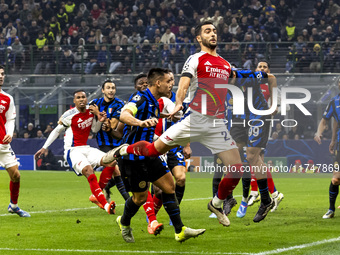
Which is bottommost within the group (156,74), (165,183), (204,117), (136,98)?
(165,183)

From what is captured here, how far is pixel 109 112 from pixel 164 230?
12.1 feet

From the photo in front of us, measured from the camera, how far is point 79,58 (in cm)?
2745

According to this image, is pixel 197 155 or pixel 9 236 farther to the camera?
pixel 197 155

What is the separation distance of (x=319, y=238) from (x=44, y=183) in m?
13.0

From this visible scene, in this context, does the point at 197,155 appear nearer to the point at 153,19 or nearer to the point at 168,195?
the point at 153,19

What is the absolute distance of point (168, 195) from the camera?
7676 mm

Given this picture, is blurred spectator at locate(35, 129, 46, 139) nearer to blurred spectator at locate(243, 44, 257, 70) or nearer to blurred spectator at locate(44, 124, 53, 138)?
blurred spectator at locate(44, 124, 53, 138)

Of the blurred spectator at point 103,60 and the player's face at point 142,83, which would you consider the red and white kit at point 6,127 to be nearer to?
the player's face at point 142,83

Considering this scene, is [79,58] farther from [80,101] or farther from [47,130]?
[80,101]

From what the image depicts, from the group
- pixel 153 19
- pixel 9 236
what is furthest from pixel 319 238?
pixel 153 19

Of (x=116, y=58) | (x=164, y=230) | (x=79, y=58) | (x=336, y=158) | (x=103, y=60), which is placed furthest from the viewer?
(x=79, y=58)

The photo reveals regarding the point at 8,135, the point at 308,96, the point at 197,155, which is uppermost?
the point at 8,135

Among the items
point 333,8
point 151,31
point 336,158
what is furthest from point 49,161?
point 336,158

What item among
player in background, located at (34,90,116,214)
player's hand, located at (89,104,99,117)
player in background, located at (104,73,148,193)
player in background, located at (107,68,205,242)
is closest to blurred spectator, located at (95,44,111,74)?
player in background, located at (104,73,148,193)
